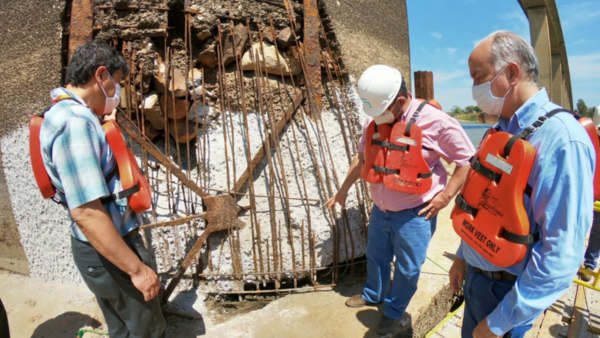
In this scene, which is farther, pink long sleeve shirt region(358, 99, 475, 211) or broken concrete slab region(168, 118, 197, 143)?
broken concrete slab region(168, 118, 197, 143)

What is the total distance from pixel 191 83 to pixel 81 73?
139 cm

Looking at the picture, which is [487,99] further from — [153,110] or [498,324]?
[153,110]

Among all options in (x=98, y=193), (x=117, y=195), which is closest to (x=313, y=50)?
(x=117, y=195)

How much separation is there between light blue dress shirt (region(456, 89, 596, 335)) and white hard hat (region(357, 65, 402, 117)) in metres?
0.94

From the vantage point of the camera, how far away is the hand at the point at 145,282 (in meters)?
1.78

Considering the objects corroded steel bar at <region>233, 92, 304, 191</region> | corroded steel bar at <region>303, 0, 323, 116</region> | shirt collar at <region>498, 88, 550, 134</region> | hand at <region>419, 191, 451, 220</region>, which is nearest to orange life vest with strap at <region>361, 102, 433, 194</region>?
hand at <region>419, 191, 451, 220</region>

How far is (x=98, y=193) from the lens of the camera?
1625 millimetres

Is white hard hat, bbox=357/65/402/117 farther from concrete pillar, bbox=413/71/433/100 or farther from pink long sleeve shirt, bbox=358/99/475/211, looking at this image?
concrete pillar, bbox=413/71/433/100

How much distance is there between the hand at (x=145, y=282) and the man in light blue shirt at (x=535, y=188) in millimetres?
1562

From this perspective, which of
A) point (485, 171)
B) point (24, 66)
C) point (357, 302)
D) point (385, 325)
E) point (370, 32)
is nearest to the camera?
point (485, 171)

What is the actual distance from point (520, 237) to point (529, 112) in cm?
49

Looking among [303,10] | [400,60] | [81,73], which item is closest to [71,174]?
[81,73]

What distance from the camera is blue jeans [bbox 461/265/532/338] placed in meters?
1.48

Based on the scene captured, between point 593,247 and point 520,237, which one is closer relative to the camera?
point 520,237
